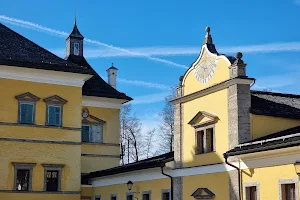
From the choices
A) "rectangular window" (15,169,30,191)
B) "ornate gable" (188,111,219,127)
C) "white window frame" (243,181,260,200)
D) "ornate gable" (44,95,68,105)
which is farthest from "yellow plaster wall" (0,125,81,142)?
"white window frame" (243,181,260,200)

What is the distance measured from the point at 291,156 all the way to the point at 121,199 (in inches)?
495

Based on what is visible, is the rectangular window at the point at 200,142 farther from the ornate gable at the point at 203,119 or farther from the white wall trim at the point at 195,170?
the white wall trim at the point at 195,170

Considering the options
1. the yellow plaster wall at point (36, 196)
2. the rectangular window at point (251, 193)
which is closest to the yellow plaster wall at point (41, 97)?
the yellow plaster wall at point (36, 196)

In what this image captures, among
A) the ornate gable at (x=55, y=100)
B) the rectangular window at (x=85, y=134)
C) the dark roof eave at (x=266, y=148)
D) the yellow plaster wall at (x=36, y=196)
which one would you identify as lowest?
the yellow plaster wall at (x=36, y=196)

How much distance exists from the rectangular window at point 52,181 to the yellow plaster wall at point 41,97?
108 inches

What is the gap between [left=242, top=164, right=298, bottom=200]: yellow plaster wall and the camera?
1681 centimetres

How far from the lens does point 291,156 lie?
1661cm

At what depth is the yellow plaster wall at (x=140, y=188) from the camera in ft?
79.7

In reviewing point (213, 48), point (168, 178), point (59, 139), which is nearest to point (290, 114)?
point (213, 48)

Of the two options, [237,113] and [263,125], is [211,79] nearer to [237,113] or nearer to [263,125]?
[237,113]

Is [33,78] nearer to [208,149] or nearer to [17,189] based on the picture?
[17,189]

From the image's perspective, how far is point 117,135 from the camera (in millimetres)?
34750

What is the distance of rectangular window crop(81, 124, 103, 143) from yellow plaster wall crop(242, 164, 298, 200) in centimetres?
1649

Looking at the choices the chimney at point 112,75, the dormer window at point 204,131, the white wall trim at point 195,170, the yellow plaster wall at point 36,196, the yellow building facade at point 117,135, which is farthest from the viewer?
the chimney at point 112,75
